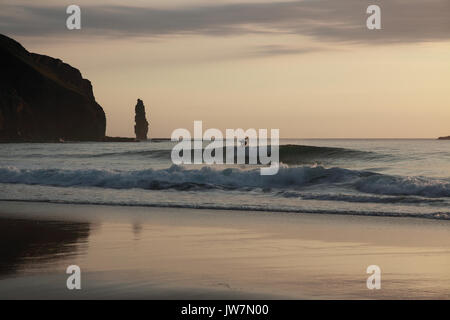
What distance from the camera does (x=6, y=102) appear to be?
146m

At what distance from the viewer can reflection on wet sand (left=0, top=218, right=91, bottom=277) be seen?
307 inches

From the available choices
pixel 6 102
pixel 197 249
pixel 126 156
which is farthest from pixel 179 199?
pixel 6 102

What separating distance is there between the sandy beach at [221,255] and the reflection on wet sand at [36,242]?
0.6 inches

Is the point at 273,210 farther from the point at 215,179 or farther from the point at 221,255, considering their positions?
the point at 215,179

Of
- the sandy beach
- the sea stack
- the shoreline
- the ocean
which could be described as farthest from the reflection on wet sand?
the sea stack

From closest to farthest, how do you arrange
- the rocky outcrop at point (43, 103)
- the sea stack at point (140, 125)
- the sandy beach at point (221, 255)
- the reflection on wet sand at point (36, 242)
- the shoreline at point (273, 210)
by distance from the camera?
the sandy beach at point (221, 255)
the reflection on wet sand at point (36, 242)
the shoreline at point (273, 210)
the rocky outcrop at point (43, 103)
the sea stack at point (140, 125)

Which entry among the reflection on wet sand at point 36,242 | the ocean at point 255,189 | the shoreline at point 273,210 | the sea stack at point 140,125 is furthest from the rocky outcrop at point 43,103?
the reflection on wet sand at point 36,242

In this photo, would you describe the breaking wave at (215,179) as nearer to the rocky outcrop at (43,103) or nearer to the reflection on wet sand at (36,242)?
the reflection on wet sand at (36,242)

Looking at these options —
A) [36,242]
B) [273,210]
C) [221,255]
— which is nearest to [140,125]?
[273,210]

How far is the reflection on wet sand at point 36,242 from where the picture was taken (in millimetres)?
7785

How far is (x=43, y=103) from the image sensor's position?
166 m

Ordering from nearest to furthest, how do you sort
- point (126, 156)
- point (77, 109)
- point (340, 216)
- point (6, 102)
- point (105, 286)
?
point (105, 286)
point (340, 216)
point (126, 156)
point (6, 102)
point (77, 109)
